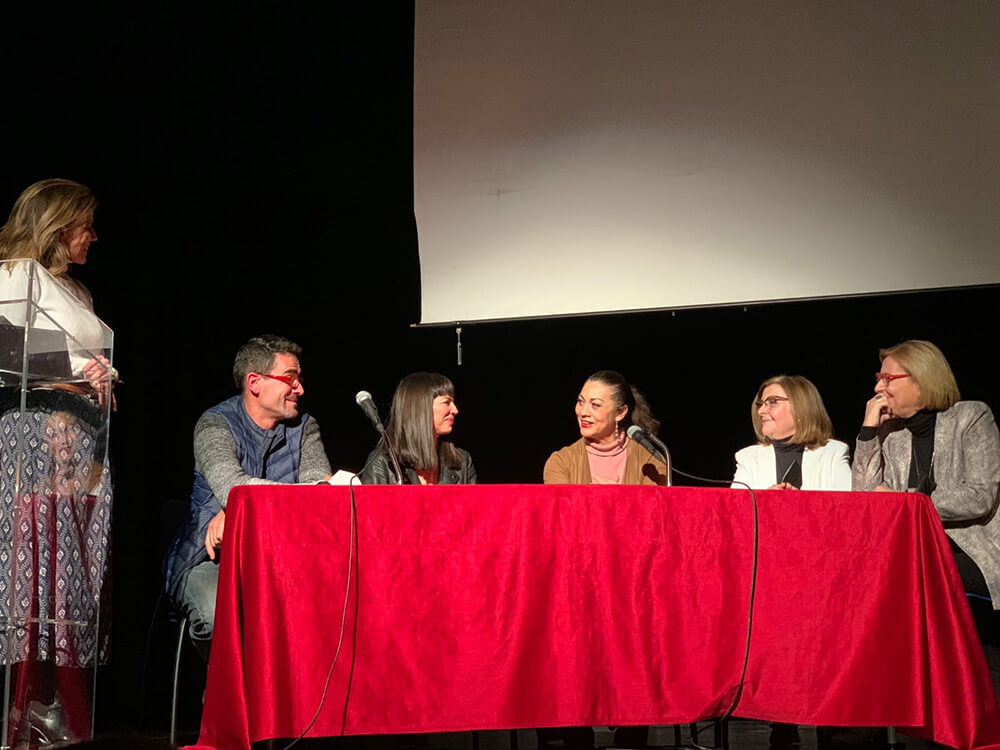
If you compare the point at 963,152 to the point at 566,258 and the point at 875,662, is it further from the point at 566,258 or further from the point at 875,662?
the point at 875,662

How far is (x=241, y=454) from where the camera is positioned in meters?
3.36

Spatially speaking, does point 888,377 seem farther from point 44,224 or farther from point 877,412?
point 44,224

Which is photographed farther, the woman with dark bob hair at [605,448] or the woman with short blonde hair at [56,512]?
the woman with dark bob hair at [605,448]

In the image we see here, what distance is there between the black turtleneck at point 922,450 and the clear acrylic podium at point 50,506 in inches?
99.0

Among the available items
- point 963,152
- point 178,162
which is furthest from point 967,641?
point 178,162

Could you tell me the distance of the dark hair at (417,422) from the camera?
348 cm

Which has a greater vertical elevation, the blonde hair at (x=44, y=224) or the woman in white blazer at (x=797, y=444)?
the blonde hair at (x=44, y=224)

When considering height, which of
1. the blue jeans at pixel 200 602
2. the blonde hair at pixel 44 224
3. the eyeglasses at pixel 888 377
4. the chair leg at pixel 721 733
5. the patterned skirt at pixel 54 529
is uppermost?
the blonde hair at pixel 44 224

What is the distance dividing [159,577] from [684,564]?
258cm

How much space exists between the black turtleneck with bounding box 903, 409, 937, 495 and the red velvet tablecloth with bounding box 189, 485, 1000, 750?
35.6 inches

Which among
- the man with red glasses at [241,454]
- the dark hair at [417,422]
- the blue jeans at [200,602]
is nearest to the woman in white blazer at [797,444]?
the dark hair at [417,422]

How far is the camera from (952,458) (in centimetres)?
342

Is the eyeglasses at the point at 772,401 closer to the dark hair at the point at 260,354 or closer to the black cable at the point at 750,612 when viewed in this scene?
the black cable at the point at 750,612

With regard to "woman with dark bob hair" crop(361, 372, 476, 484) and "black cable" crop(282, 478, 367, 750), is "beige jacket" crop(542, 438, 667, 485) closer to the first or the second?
"woman with dark bob hair" crop(361, 372, 476, 484)
